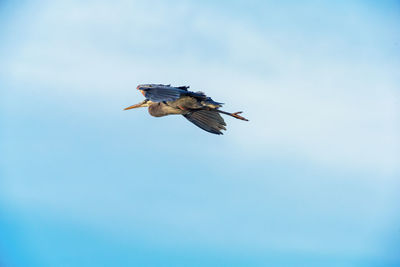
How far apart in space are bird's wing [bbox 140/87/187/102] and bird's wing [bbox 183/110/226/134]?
2612 millimetres

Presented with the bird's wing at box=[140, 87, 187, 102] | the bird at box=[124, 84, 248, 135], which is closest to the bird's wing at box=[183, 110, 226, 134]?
the bird at box=[124, 84, 248, 135]

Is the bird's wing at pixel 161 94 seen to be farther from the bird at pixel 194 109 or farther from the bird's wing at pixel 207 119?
the bird's wing at pixel 207 119

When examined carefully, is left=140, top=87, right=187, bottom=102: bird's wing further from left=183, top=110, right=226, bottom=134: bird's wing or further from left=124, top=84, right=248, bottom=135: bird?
left=183, top=110, right=226, bottom=134: bird's wing

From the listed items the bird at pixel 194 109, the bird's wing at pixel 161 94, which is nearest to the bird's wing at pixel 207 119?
the bird at pixel 194 109

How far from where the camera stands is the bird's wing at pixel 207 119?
20.4 meters

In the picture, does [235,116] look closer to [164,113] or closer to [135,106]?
[164,113]

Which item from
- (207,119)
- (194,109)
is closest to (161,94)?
(194,109)

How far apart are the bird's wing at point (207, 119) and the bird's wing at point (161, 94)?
261 centimetres

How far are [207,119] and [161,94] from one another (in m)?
3.71

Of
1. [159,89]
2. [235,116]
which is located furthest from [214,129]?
[159,89]

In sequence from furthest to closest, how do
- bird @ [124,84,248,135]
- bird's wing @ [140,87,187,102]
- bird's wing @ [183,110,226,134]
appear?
bird's wing @ [183,110,226,134] < bird @ [124,84,248,135] < bird's wing @ [140,87,187,102]

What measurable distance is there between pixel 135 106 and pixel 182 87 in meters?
3.01

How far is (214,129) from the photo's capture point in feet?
66.8

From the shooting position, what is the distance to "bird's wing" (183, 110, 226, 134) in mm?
20438
